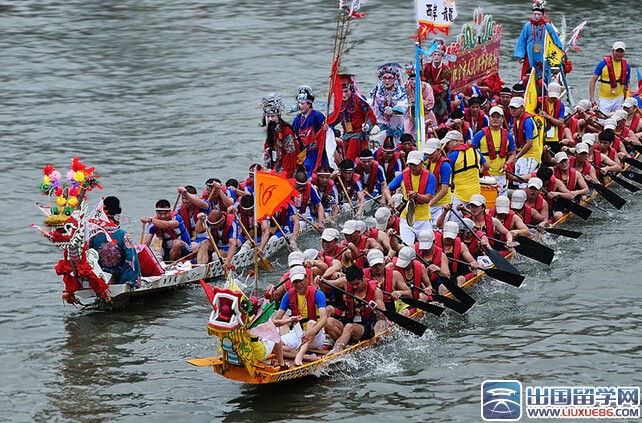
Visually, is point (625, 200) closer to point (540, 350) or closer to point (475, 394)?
point (540, 350)

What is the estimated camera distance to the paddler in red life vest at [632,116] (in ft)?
79.8

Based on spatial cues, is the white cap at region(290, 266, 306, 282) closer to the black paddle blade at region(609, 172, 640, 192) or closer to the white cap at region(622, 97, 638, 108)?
the black paddle blade at region(609, 172, 640, 192)

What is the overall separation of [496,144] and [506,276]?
150 inches

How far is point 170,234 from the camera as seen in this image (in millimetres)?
19047

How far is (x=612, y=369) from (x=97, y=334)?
23.2 ft

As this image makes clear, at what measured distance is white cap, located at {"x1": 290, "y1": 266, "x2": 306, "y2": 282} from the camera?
1505cm

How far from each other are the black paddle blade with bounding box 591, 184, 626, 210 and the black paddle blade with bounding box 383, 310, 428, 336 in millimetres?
6914

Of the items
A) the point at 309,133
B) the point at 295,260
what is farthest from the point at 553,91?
the point at 295,260

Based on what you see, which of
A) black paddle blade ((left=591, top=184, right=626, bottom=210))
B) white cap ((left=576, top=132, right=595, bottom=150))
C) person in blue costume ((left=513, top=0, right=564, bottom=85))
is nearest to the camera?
black paddle blade ((left=591, top=184, right=626, bottom=210))

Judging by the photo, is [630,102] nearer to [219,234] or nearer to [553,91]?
[553,91]

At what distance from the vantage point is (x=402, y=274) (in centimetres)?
1666

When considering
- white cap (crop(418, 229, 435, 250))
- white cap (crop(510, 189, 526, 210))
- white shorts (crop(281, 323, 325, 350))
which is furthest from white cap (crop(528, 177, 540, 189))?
white shorts (crop(281, 323, 325, 350))

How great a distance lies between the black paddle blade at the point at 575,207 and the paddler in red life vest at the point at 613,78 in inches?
202

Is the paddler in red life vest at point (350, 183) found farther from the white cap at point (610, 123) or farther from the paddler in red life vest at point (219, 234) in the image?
the white cap at point (610, 123)
